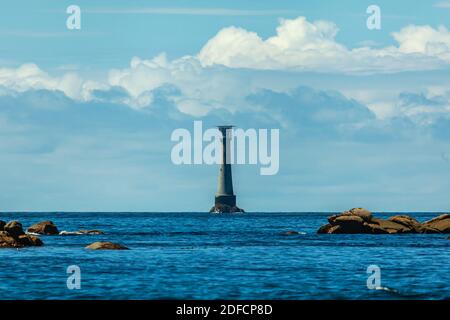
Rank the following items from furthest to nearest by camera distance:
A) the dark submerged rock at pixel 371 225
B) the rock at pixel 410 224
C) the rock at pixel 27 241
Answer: the rock at pixel 410 224 < the dark submerged rock at pixel 371 225 < the rock at pixel 27 241

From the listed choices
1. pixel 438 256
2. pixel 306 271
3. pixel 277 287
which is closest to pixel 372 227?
pixel 438 256

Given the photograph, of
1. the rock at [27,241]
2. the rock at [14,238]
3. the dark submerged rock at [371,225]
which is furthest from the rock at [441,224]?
the rock at [14,238]

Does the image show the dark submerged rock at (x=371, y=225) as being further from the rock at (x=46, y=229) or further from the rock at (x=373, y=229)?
the rock at (x=46, y=229)

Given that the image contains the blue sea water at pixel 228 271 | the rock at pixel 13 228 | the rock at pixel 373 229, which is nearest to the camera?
the blue sea water at pixel 228 271

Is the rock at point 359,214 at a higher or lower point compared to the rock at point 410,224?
higher

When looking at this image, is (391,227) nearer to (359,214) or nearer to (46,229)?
(359,214)

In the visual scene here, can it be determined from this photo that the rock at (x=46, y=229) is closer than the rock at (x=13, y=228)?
No

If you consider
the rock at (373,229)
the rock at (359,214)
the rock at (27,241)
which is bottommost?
the rock at (27,241)

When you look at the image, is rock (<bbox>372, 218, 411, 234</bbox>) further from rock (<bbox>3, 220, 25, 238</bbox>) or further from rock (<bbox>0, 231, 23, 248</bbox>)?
rock (<bbox>0, 231, 23, 248</bbox>)

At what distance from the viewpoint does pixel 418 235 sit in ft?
410

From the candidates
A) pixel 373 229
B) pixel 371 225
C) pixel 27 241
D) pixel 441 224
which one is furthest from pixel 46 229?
pixel 441 224

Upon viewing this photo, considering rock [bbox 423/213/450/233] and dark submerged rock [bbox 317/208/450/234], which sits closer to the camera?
dark submerged rock [bbox 317/208/450/234]

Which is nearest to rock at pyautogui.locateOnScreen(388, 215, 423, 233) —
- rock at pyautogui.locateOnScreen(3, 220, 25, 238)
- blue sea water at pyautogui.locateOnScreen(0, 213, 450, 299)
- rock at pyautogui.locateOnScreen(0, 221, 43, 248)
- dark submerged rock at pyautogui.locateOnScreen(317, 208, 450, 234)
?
dark submerged rock at pyautogui.locateOnScreen(317, 208, 450, 234)
